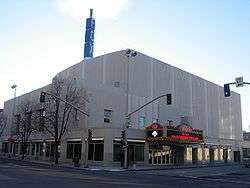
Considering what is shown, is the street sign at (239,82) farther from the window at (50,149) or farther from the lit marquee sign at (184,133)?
the window at (50,149)

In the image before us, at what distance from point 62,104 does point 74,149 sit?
8.19 m

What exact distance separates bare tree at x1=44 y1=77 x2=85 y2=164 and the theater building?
1252mm

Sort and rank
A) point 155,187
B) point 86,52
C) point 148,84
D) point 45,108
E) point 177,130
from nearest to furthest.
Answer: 1. point 155,187
2. point 177,130
3. point 45,108
4. point 148,84
5. point 86,52

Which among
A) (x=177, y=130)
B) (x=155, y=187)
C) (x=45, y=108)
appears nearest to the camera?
(x=155, y=187)

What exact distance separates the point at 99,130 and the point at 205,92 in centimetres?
3822

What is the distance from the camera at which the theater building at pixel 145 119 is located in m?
54.2

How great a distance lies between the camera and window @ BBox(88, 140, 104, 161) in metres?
51.4

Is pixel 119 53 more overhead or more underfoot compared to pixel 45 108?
more overhead

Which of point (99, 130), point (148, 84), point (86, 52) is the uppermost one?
point (86, 52)

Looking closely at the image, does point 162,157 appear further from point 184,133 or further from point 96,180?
point 96,180

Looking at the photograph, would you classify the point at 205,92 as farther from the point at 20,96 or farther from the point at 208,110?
the point at 20,96

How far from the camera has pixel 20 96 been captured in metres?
87.1

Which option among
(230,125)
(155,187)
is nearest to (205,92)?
(230,125)

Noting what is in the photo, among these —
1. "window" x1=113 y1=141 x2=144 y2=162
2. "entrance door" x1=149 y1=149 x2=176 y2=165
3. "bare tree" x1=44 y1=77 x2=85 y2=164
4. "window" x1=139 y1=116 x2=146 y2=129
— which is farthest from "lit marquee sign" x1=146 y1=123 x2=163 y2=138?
"bare tree" x1=44 y1=77 x2=85 y2=164
